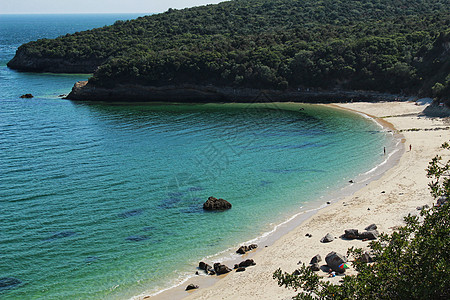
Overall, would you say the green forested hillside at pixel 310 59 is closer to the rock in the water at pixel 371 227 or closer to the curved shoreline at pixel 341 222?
the curved shoreline at pixel 341 222

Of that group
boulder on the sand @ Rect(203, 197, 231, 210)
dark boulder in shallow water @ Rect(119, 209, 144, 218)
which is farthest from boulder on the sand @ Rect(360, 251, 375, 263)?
dark boulder in shallow water @ Rect(119, 209, 144, 218)

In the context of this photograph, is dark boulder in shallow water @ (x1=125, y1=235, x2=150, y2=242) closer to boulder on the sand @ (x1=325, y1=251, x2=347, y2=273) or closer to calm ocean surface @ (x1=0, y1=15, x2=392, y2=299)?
calm ocean surface @ (x1=0, y1=15, x2=392, y2=299)

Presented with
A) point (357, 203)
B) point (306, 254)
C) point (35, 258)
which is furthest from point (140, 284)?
point (357, 203)

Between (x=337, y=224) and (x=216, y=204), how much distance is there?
9348 mm

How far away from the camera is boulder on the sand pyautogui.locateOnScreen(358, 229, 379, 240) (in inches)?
1069

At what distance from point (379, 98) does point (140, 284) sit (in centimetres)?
6347

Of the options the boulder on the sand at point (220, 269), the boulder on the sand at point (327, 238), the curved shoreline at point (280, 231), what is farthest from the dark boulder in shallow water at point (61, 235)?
the boulder on the sand at point (327, 238)

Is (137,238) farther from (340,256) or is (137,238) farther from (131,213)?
(340,256)

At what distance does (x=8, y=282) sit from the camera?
81.1 ft

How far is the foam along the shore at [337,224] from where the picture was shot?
23453 mm

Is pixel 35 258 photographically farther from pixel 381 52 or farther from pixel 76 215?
pixel 381 52

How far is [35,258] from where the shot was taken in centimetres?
2714

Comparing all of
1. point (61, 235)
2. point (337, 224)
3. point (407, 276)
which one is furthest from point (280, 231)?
point (61, 235)

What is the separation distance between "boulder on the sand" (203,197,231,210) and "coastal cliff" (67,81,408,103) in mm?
50065
